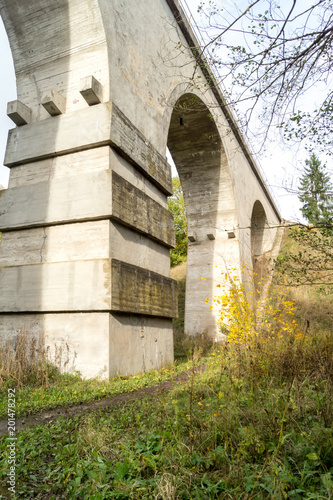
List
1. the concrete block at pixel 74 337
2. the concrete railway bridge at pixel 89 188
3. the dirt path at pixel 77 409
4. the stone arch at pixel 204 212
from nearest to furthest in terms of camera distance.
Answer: the dirt path at pixel 77 409, the concrete block at pixel 74 337, the concrete railway bridge at pixel 89 188, the stone arch at pixel 204 212

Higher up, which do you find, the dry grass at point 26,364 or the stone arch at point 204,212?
the stone arch at point 204,212

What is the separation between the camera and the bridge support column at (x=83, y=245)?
186 inches

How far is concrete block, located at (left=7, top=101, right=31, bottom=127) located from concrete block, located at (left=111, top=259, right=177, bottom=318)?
2.85m

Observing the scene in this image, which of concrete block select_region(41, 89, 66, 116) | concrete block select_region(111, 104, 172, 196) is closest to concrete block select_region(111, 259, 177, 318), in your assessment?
concrete block select_region(111, 104, 172, 196)

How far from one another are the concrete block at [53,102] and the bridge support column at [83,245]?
0.10 meters

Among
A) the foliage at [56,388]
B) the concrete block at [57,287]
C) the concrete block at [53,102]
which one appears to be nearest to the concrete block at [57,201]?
the concrete block at [57,287]

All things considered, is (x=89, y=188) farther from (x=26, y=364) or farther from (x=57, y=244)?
(x=26, y=364)

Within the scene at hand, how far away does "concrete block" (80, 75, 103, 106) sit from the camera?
5.18 meters

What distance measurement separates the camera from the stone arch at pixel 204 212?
11453 mm

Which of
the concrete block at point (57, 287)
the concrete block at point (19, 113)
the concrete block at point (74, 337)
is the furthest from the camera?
the concrete block at point (19, 113)

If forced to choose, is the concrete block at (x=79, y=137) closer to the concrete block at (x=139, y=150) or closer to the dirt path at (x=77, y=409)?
the concrete block at (x=139, y=150)

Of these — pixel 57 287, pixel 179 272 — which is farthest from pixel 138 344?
pixel 179 272

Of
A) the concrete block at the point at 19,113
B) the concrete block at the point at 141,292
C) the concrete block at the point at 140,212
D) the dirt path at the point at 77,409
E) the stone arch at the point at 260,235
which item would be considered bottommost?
the dirt path at the point at 77,409

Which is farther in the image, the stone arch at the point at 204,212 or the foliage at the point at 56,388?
the stone arch at the point at 204,212
